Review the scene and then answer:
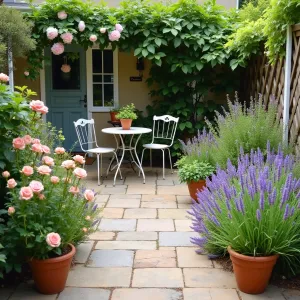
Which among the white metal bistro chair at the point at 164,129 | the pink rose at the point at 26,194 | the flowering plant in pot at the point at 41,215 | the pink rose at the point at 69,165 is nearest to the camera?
the pink rose at the point at 26,194

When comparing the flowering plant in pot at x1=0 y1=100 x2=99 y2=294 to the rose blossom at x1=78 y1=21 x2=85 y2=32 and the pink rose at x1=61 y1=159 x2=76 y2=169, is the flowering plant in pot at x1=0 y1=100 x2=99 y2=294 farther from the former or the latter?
the rose blossom at x1=78 y1=21 x2=85 y2=32

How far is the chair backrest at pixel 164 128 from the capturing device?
612cm

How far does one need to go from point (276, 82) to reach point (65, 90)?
392 cm

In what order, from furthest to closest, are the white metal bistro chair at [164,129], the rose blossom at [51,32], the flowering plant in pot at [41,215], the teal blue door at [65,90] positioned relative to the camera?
the teal blue door at [65,90]
the white metal bistro chair at [164,129]
the rose blossom at [51,32]
the flowering plant in pot at [41,215]

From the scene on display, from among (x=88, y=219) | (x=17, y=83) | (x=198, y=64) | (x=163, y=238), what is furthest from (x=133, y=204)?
(x=17, y=83)

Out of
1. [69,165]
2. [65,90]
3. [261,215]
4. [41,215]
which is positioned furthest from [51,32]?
[261,215]

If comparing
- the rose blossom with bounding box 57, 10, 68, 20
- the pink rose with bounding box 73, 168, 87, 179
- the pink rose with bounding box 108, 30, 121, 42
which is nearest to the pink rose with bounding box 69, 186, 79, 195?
the pink rose with bounding box 73, 168, 87, 179

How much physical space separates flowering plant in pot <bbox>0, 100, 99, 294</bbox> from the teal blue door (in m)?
4.60

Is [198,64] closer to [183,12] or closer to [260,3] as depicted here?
[183,12]

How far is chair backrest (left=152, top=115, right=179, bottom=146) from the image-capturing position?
612 cm

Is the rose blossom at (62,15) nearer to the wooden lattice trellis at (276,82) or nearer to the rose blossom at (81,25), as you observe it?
the rose blossom at (81,25)

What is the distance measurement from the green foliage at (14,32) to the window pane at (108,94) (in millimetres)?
1831

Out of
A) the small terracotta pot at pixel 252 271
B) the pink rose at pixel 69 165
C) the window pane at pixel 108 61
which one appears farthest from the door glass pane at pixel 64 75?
the small terracotta pot at pixel 252 271

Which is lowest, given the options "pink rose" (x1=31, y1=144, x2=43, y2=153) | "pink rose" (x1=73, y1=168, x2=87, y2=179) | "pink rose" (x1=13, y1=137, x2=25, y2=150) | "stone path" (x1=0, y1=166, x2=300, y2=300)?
"stone path" (x1=0, y1=166, x2=300, y2=300)
